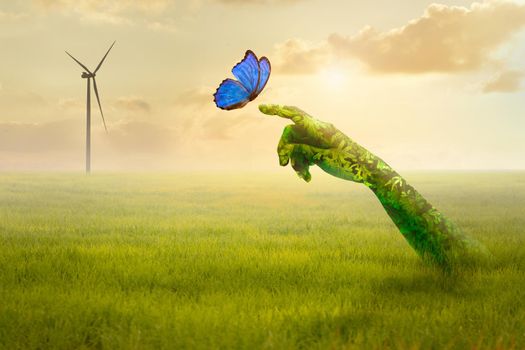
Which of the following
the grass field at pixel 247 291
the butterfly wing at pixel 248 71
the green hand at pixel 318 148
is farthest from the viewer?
the green hand at pixel 318 148

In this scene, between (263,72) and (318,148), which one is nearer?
(263,72)

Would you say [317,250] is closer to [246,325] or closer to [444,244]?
[444,244]

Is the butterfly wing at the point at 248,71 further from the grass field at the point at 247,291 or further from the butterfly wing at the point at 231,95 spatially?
the grass field at the point at 247,291

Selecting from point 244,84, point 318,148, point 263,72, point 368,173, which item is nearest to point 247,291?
point 318,148

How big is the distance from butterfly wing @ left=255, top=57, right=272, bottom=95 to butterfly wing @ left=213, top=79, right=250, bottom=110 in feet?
0.66

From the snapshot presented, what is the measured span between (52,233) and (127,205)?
28.7 ft

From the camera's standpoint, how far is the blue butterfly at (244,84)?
7871 millimetres

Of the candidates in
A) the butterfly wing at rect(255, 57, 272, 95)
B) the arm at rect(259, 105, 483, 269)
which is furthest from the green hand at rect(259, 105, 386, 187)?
the butterfly wing at rect(255, 57, 272, 95)

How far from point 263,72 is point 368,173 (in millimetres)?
2271

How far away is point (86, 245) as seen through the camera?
1195 cm

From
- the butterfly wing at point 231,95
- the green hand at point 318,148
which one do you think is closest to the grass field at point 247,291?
the green hand at point 318,148

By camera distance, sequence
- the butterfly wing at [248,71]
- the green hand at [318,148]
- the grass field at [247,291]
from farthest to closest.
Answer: the green hand at [318,148] → the butterfly wing at [248,71] → the grass field at [247,291]

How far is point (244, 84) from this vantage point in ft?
26.0

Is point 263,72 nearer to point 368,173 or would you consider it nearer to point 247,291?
point 368,173
